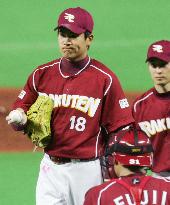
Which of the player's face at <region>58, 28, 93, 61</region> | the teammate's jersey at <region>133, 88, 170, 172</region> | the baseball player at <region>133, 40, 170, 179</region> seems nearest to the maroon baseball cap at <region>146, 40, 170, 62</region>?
the baseball player at <region>133, 40, 170, 179</region>

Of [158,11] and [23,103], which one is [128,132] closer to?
[23,103]

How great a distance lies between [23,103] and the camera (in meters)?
5.96

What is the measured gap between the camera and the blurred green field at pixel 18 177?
762 cm

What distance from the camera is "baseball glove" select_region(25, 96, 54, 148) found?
5.69m

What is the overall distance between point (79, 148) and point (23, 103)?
598mm

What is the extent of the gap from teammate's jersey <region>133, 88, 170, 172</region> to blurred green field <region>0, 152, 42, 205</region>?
1724 mm

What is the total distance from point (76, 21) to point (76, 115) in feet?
2.32

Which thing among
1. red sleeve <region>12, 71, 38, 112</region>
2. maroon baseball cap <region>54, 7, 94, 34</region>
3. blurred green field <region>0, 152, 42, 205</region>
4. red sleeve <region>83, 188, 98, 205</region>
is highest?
maroon baseball cap <region>54, 7, 94, 34</region>

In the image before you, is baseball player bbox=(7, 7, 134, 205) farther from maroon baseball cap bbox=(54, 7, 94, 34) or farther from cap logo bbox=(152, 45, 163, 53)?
cap logo bbox=(152, 45, 163, 53)

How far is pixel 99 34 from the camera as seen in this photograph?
10.7 m

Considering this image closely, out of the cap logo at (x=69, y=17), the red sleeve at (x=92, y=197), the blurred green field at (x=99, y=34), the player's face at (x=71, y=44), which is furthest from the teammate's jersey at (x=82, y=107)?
the blurred green field at (x=99, y=34)

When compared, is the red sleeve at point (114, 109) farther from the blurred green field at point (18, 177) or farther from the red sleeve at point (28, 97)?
the blurred green field at point (18, 177)

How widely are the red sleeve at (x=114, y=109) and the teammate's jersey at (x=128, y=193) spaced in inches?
63.9

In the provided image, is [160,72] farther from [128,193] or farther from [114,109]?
[128,193]
